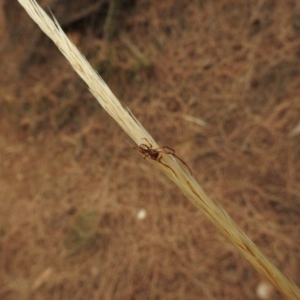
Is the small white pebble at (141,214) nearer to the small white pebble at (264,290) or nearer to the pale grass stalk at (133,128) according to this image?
the small white pebble at (264,290)

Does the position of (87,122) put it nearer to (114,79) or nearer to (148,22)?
(114,79)

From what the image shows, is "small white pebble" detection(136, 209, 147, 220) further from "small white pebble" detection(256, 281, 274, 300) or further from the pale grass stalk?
the pale grass stalk

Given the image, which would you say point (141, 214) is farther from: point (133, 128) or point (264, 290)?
point (133, 128)

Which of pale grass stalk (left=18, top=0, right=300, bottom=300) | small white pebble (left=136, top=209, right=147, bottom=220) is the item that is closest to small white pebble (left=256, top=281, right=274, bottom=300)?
small white pebble (left=136, top=209, right=147, bottom=220)

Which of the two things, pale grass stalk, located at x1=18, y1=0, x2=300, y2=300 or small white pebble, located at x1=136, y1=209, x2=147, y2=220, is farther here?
small white pebble, located at x1=136, y1=209, x2=147, y2=220

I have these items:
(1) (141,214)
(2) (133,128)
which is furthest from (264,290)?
(2) (133,128)

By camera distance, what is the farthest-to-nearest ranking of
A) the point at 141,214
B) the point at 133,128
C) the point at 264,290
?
the point at 141,214 < the point at 264,290 < the point at 133,128
